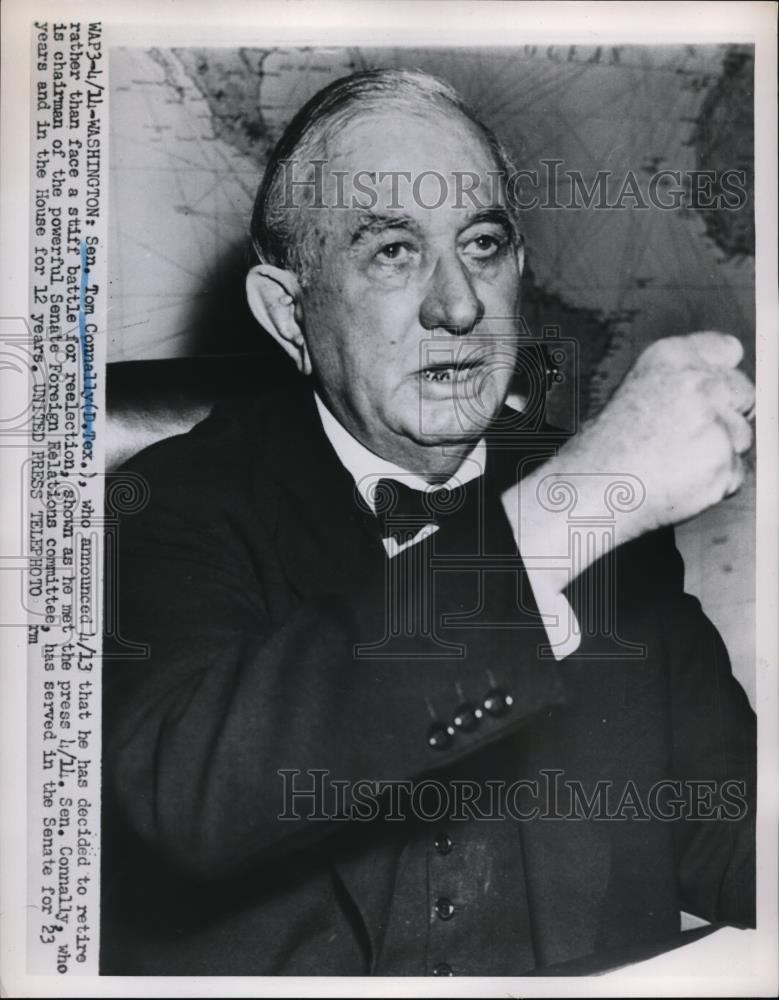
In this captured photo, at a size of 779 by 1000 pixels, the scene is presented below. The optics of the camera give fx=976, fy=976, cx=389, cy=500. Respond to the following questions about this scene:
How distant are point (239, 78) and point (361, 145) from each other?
0.26 m

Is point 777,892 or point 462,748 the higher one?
point 462,748

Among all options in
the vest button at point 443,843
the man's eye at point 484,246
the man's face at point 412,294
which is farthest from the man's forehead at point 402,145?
the vest button at point 443,843

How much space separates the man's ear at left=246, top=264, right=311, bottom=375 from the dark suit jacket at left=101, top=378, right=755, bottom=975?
9 centimetres

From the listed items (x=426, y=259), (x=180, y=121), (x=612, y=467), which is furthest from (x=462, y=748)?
(x=180, y=121)

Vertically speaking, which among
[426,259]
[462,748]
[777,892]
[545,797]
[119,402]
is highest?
[426,259]

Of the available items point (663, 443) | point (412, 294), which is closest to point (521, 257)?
point (412, 294)

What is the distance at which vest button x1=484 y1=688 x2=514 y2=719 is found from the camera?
1.56 meters

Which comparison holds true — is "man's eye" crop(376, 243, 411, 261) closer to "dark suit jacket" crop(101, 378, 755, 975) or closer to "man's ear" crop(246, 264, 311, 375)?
"man's ear" crop(246, 264, 311, 375)

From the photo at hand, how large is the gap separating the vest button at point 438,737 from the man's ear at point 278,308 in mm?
635

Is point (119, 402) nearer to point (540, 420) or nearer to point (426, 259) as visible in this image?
point (426, 259)

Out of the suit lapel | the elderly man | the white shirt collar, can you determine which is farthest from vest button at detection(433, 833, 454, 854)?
the white shirt collar

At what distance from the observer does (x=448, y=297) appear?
64.0 inches

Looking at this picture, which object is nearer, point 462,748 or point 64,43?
point 462,748

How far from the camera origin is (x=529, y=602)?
1.65 metres
